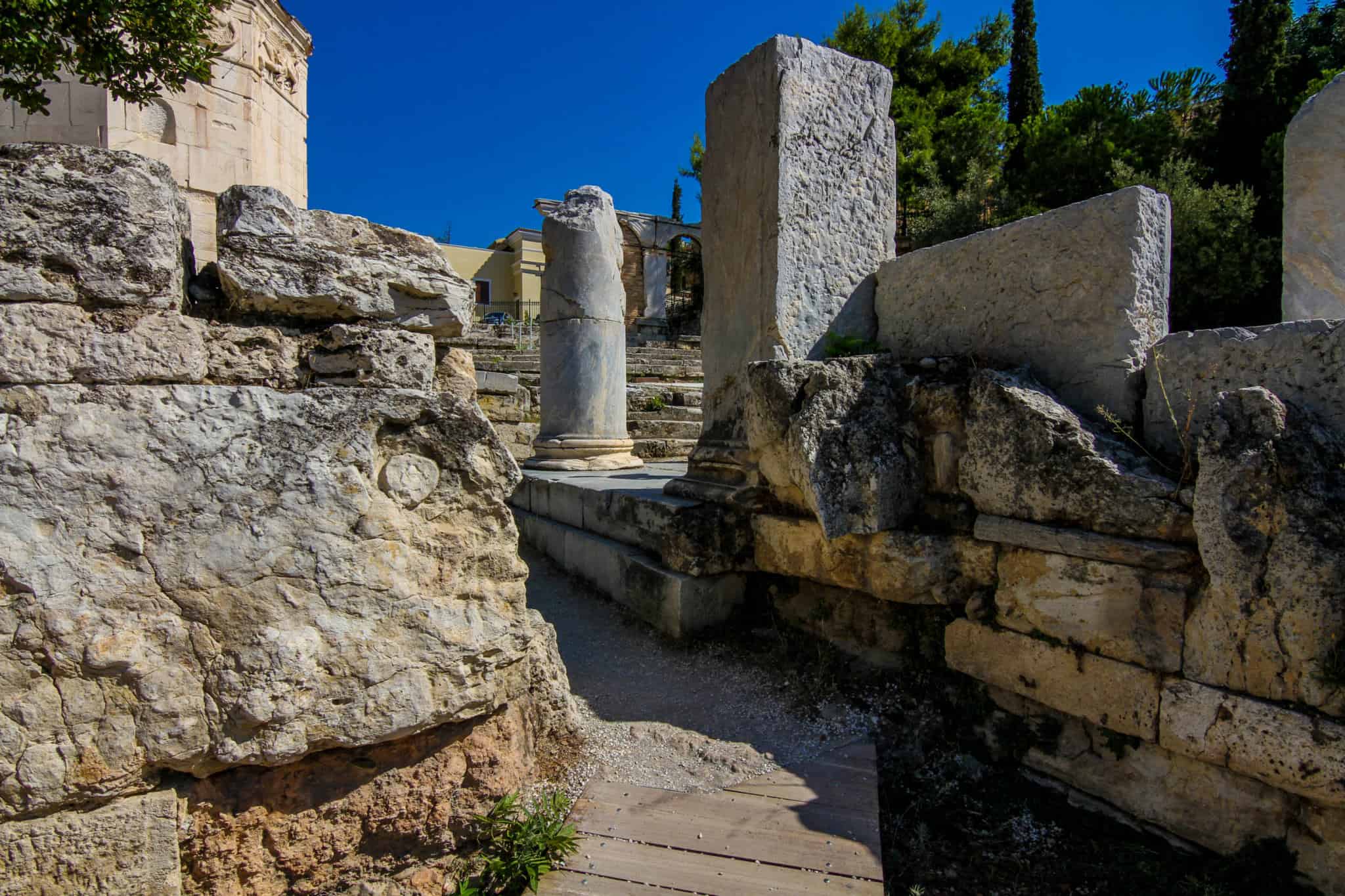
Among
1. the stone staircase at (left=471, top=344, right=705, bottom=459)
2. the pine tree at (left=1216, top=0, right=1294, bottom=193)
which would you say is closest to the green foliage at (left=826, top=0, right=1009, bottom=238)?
the pine tree at (left=1216, top=0, right=1294, bottom=193)

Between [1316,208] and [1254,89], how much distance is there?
15.1m

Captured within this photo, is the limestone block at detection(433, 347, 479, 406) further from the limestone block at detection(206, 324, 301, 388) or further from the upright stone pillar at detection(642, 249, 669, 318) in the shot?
the upright stone pillar at detection(642, 249, 669, 318)

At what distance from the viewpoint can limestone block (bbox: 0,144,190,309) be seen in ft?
5.52

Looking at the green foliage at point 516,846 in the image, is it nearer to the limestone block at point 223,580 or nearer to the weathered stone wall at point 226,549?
the weathered stone wall at point 226,549

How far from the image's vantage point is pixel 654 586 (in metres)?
3.88

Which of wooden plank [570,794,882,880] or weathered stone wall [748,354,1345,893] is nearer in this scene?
weathered stone wall [748,354,1345,893]

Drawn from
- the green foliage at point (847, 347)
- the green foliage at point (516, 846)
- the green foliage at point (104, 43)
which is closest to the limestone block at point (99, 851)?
the green foliage at point (516, 846)

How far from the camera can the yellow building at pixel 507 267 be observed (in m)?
26.4

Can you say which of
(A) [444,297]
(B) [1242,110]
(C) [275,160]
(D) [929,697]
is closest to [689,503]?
(D) [929,697]

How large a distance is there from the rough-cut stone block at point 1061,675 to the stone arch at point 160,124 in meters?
10.3

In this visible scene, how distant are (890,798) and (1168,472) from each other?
1.48 meters

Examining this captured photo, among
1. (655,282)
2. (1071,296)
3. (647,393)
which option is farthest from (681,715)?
(655,282)

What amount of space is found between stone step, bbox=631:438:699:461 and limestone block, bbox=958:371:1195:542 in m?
6.64

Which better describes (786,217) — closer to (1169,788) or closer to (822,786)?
(822,786)
